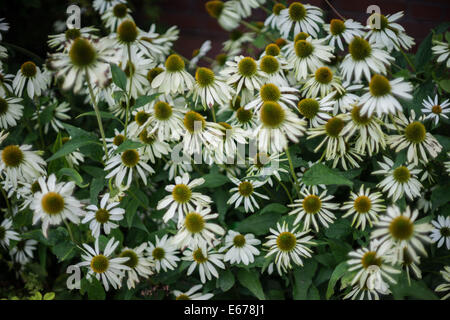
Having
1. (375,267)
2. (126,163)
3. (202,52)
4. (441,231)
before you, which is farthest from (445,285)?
(202,52)

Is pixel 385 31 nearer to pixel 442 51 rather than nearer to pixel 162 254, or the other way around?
pixel 442 51

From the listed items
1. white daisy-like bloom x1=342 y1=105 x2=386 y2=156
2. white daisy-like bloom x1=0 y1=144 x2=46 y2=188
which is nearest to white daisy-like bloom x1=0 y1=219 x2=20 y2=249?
→ white daisy-like bloom x1=0 y1=144 x2=46 y2=188

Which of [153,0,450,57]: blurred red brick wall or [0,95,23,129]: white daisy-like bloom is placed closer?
[0,95,23,129]: white daisy-like bloom

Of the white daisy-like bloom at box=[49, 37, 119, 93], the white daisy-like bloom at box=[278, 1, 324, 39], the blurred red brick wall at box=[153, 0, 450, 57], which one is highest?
the blurred red brick wall at box=[153, 0, 450, 57]

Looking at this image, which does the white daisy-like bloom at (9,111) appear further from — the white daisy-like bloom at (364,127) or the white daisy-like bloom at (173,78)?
the white daisy-like bloom at (364,127)

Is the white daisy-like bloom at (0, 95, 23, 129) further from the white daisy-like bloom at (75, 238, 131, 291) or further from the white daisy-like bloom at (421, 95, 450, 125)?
the white daisy-like bloom at (421, 95, 450, 125)

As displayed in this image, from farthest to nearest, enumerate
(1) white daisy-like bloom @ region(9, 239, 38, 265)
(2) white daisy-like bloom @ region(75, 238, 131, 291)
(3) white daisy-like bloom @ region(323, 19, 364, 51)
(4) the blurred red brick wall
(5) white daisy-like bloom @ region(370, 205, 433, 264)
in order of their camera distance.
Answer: (4) the blurred red brick wall < (1) white daisy-like bloom @ region(9, 239, 38, 265) < (3) white daisy-like bloom @ region(323, 19, 364, 51) < (2) white daisy-like bloom @ region(75, 238, 131, 291) < (5) white daisy-like bloom @ region(370, 205, 433, 264)
